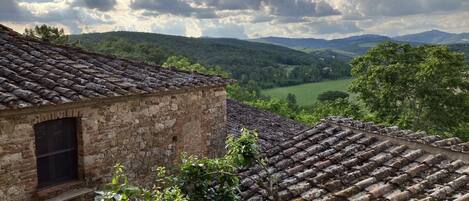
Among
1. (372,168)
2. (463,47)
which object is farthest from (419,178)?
(463,47)

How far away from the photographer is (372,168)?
6.45m

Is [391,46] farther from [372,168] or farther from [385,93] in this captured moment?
[372,168]

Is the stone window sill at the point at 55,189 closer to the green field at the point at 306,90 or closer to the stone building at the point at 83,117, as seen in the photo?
the stone building at the point at 83,117

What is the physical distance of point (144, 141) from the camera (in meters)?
9.73

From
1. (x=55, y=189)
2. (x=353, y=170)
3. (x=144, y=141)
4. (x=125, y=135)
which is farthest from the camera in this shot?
(x=144, y=141)

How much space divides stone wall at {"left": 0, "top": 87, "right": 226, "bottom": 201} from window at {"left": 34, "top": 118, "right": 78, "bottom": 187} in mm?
169

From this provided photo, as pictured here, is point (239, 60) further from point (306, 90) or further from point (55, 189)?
point (55, 189)

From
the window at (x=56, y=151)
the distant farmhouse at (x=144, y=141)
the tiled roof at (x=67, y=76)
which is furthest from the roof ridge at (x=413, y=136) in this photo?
the window at (x=56, y=151)

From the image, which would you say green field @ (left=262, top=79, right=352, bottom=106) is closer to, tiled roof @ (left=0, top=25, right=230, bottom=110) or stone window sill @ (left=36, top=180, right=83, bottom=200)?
tiled roof @ (left=0, top=25, right=230, bottom=110)

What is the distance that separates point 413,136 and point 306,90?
80389 millimetres

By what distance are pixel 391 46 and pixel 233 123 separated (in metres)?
16.4

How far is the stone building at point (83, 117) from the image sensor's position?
7.45 metres

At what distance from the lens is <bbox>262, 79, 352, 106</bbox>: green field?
79000 millimetres

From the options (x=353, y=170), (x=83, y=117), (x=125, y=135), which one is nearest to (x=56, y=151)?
(x=83, y=117)
